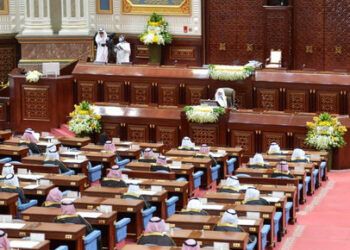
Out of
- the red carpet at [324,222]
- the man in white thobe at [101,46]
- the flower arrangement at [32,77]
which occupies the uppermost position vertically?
the man in white thobe at [101,46]

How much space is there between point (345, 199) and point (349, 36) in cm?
986

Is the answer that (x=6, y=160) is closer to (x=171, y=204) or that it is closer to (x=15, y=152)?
(x=15, y=152)

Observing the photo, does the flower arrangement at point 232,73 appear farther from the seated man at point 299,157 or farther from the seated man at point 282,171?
the seated man at point 282,171

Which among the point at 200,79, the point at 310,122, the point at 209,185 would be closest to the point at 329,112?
the point at 310,122

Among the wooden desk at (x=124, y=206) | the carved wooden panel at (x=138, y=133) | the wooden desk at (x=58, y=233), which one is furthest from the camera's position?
the carved wooden panel at (x=138, y=133)

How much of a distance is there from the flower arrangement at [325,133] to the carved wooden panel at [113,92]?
6.69 meters

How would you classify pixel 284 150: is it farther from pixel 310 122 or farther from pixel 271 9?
pixel 271 9

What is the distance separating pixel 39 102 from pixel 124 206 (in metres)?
12.1

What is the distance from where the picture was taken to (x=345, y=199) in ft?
72.5

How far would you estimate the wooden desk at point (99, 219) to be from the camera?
55.4ft

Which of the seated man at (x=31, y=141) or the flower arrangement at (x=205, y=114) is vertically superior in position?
the flower arrangement at (x=205, y=114)

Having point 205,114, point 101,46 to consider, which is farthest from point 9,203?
point 101,46

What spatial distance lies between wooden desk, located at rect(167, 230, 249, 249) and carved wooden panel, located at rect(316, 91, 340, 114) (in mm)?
12101

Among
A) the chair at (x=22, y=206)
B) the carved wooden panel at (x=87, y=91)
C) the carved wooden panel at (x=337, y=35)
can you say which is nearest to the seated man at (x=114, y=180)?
the chair at (x=22, y=206)
